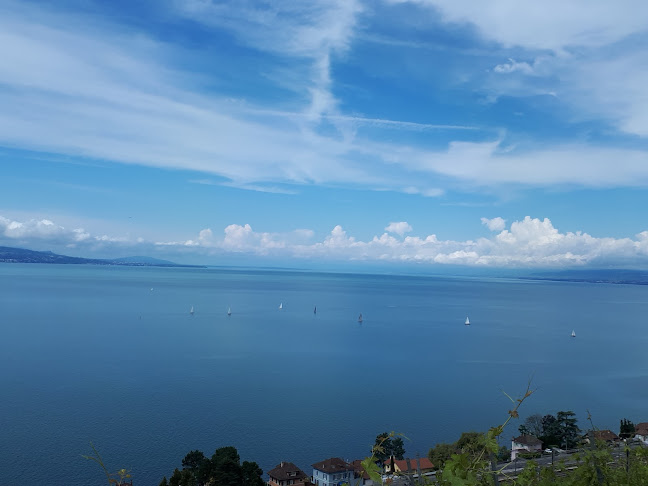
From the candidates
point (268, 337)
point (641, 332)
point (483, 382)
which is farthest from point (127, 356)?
point (641, 332)

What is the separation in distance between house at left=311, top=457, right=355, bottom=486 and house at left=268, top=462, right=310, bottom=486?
2.48 feet

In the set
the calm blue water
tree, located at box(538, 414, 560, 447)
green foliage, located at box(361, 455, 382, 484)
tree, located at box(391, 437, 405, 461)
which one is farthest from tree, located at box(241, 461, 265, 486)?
green foliage, located at box(361, 455, 382, 484)

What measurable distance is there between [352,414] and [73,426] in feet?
48.2

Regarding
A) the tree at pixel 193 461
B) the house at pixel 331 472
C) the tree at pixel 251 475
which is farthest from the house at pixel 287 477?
the tree at pixel 193 461

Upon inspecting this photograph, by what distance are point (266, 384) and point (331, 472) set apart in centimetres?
1514

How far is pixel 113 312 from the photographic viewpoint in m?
70.8

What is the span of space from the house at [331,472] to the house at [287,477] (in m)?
0.76

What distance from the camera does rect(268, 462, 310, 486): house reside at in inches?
747

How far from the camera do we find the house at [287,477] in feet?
62.3

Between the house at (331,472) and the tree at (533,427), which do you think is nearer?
the house at (331,472)

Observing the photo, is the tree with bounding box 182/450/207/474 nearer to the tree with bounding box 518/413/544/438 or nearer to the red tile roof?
the red tile roof

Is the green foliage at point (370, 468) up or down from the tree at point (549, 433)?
up

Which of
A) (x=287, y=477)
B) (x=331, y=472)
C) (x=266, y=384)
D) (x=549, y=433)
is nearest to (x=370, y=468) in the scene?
(x=287, y=477)

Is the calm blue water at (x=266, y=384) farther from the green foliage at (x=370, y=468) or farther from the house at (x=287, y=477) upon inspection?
the green foliage at (x=370, y=468)
